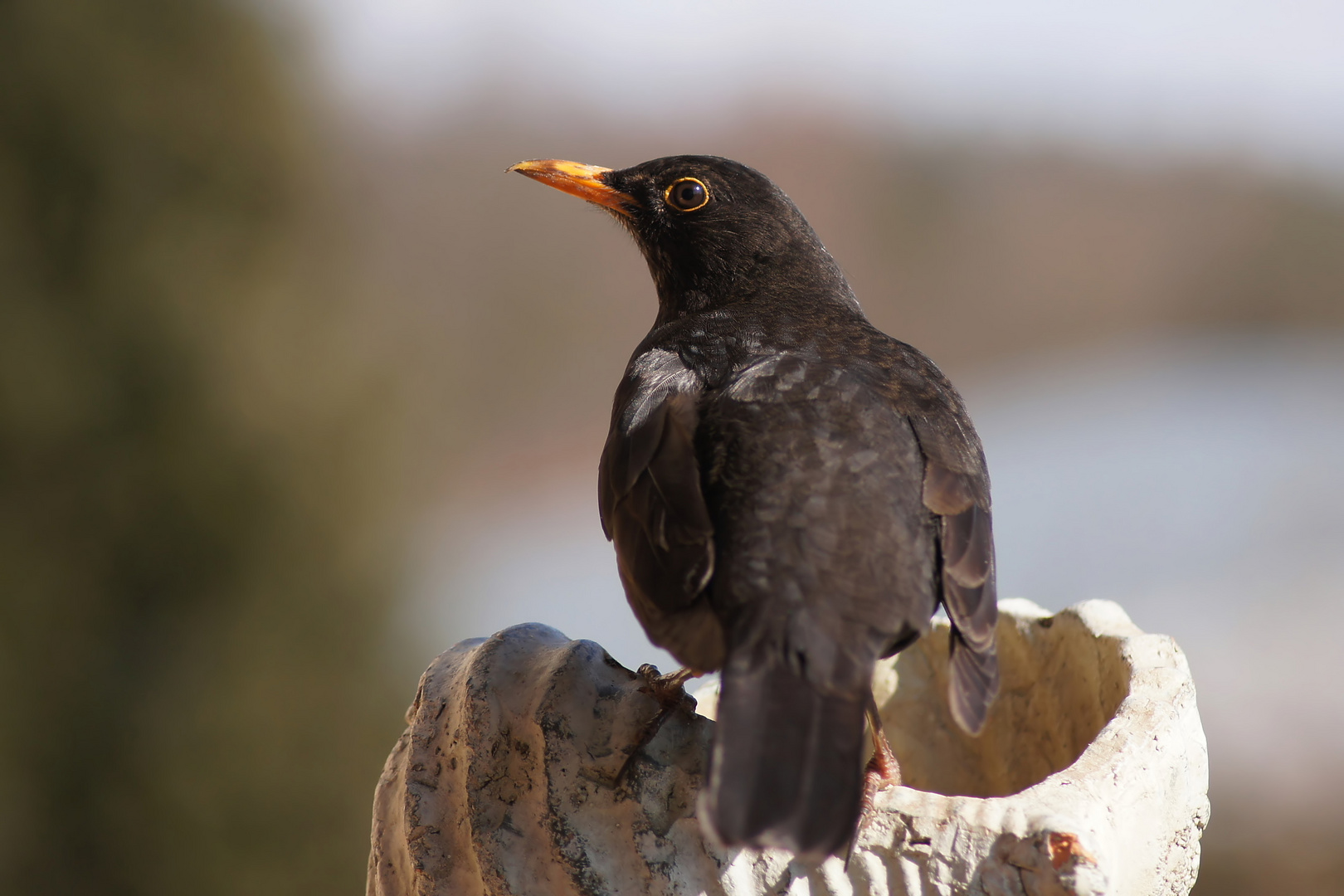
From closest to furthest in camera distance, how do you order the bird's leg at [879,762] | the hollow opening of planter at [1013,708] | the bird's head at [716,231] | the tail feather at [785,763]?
the tail feather at [785,763], the bird's leg at [879,762], the hollow opening of planter at [1013,708], the bird's head at [716,231]

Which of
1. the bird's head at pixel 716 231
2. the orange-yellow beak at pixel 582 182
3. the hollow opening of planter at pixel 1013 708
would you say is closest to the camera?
the hollow opening of planter at pixel 1013 708

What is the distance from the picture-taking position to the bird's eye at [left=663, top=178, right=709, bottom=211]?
349 cm

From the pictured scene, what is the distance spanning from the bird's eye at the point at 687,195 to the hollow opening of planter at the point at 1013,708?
1.59 meters

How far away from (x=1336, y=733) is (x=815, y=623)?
25.7 ft

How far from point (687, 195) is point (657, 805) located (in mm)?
2139

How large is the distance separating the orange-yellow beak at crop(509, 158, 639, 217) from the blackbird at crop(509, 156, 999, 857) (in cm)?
74

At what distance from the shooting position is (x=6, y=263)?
18.2ft

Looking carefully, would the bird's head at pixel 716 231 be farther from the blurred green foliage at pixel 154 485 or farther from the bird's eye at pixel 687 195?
the blurred green foliage at pixel 154 485

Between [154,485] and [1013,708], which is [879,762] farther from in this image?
[154,485]

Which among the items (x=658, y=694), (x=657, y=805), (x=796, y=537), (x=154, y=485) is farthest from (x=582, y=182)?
(x=154, y=485)

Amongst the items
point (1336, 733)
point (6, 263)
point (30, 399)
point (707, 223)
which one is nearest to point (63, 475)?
point (30, 399)

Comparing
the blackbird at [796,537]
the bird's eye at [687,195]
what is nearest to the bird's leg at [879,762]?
the blackbird at [796,537]

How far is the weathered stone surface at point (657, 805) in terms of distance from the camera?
1.91 m

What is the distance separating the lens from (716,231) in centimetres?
346
